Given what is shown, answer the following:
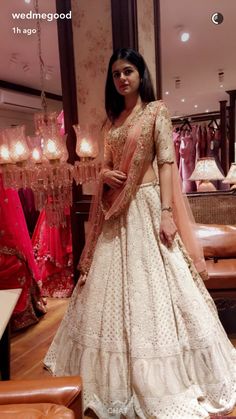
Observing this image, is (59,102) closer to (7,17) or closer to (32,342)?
(7,17)

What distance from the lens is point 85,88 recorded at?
2568 millimetres

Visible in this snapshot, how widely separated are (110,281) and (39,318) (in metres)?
1.53

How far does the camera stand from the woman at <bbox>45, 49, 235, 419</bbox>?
1.58 metres

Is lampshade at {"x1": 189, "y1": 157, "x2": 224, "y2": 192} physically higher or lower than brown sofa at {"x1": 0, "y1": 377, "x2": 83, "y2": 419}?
higher

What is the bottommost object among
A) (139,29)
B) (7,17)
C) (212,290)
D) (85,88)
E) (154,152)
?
(212,290)

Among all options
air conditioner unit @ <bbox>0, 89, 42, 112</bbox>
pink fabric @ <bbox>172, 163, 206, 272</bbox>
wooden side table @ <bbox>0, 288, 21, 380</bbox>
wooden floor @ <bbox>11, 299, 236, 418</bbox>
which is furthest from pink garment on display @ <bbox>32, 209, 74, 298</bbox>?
air conditioner unit @ <bbox>0, 89, 42, 112</bbox>

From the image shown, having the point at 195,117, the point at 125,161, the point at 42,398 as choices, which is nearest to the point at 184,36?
the point at 195,117

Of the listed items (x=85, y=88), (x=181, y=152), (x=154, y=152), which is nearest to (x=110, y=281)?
(x=154, y=152)

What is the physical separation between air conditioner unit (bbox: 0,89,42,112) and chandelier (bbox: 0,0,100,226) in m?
3.33

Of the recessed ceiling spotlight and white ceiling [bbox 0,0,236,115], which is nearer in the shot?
white ceiling [bbox 0,0,236,115]

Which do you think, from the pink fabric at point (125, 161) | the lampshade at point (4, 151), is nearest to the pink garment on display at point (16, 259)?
the lampshade at point (4, 151)

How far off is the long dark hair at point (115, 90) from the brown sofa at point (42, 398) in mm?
1278

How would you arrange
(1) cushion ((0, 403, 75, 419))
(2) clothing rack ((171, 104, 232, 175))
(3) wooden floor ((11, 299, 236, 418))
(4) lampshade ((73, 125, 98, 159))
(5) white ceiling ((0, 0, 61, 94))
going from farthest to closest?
(2) clothing rack ((171, 104, 232, 175)) < (5) white ceiling ((0, 0, 61, 94)) < (4) lampshade ((73, 125, 98, 159)) < (3) wooden floor ((11, 299, 236, 418)) < (1) cushion ((0, 403, 75, 419))

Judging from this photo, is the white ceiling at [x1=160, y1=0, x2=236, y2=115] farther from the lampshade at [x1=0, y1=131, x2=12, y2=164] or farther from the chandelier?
the lampshade at [x1=0, y1=131, x2=12, y2=164]
